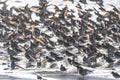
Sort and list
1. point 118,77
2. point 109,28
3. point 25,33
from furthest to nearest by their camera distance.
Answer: point 109,28 → point 25,33 → point 118,77

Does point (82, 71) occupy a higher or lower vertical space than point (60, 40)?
lower

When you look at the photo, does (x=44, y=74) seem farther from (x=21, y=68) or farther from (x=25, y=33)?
(x=25, y=33)

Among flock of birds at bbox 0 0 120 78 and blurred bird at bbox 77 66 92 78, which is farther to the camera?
flock of birds at bbox 0 0 120 78

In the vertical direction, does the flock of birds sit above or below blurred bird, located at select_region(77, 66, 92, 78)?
above

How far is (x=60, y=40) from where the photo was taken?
1539cm

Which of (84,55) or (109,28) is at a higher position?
(109,28)

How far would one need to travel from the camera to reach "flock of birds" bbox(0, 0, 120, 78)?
45.0 ft

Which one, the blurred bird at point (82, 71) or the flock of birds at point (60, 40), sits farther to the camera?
the flock of birds at point (60, 40)

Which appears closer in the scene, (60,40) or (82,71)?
(82,71)

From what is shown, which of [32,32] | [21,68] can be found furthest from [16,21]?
[21,68]

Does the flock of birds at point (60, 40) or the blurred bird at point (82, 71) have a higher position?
the flock of birds at point (60, 40)

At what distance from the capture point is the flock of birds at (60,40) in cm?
1373

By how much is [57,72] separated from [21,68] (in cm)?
95

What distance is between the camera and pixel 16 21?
17234mm
